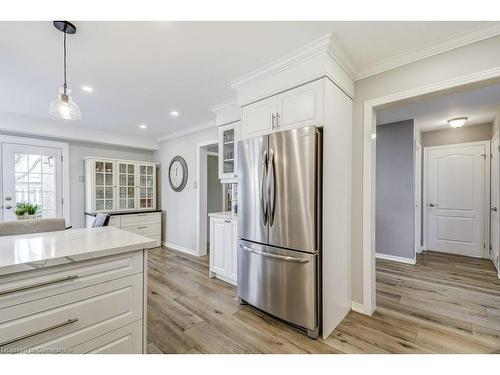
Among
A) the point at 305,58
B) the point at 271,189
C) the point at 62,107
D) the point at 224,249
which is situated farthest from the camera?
the point at 224,249

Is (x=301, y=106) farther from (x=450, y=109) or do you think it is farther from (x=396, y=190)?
(x=396, y=190)

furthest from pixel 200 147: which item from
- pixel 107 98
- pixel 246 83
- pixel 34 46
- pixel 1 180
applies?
pixel 1 180

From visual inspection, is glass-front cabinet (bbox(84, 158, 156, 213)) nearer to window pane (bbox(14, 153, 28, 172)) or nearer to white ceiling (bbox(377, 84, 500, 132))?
window pane (bbox(14, 153, 28, 172))

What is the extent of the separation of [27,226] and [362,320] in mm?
3424

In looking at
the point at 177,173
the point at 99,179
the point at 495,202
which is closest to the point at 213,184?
the point at 177,173

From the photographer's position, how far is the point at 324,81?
1.85 meters

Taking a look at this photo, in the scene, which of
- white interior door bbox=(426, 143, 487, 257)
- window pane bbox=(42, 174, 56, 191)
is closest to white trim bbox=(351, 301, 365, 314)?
white interior door bbox=(426, 143, 487, 257)

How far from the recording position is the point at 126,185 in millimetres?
4785

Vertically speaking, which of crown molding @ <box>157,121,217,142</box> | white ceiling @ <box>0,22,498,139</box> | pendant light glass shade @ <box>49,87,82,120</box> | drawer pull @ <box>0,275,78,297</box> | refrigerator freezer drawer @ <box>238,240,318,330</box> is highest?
white ceiling @ <box>0,22,498,139</box>

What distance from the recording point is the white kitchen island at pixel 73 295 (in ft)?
3.48

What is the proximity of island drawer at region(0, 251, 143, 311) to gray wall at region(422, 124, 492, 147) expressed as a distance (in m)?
5.61

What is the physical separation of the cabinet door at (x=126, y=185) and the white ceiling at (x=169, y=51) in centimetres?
196

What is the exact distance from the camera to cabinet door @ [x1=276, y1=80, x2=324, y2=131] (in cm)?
188
